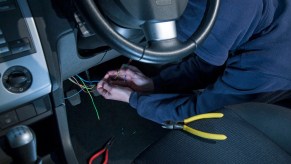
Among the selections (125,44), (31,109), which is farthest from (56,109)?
(125,44)

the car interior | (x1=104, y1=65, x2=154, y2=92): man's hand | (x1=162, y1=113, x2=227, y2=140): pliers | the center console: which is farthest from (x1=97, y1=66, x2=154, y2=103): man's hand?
the center console

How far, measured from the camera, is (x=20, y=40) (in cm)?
53

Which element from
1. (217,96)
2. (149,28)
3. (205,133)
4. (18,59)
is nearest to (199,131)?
(205,133)

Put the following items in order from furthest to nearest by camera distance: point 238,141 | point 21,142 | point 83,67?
point 83,67 → point 238,141 → point 21,142

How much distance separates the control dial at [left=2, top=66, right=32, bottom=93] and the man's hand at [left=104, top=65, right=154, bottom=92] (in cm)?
49

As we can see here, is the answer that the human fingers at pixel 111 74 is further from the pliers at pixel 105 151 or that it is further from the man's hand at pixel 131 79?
the pliers at pixel 105 151

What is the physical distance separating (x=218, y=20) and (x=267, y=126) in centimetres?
30

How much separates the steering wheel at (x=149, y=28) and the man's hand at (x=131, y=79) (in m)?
0.56

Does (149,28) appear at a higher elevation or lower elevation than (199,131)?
higher

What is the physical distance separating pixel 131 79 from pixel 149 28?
599mm

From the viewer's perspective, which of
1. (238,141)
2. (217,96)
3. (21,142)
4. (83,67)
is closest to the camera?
(21,142)

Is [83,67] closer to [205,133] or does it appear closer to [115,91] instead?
[115,91]


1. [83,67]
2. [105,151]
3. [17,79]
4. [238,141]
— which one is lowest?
[105,151]

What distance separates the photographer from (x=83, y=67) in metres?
0.96
